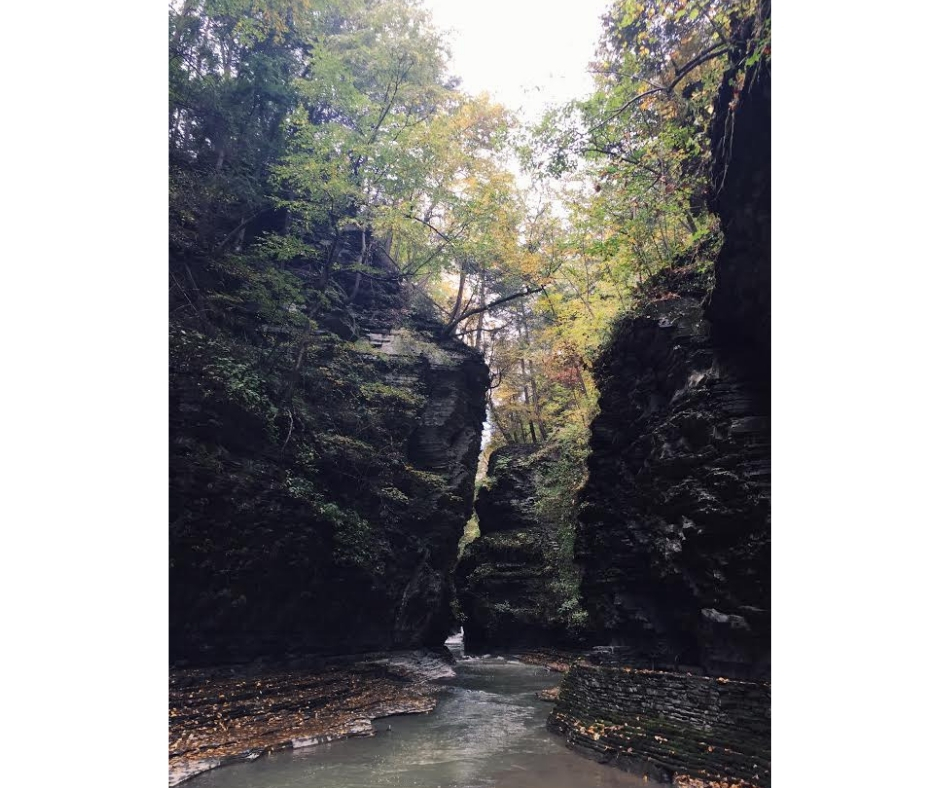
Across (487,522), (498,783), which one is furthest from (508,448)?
(498,783)

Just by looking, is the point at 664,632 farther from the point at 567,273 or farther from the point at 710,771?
the point at 567,273

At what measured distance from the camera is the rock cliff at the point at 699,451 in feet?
22.0

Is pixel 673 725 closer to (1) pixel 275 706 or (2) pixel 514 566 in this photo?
(1) pixel 275 706

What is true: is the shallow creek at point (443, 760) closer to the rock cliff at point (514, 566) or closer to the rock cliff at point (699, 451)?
the rock cliff at point (699, 451)

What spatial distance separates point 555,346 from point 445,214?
478 cm

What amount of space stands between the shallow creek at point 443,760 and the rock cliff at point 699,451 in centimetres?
228

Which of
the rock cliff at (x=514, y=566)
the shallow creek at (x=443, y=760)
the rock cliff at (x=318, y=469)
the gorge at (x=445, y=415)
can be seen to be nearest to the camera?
the shallow creek at (x=443, y=760)

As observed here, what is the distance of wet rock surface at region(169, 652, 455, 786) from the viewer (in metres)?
7.52

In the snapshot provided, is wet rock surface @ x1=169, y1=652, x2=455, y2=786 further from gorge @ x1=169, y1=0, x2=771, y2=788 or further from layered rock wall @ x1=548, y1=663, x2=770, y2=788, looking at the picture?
layered rock wall @ x1=548, y1=663, x2=770, y2=788

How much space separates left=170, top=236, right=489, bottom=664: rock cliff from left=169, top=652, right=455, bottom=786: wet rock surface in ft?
1.78

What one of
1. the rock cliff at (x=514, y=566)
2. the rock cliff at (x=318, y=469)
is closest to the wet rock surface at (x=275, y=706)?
the rock cliff at (x=318, y=469)

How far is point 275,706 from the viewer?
9.18 meters

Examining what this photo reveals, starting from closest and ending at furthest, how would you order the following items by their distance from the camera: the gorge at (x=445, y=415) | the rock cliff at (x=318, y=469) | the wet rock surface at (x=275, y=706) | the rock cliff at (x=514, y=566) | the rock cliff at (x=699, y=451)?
1. the rock cliff at (x=699, y=451)
2. the gorge at (x=445, y=415)
3. the wet rock surface at (x=275, y=706)
4. the rock cliff at (x=318, y=469)
5. the rock cliff at (x=514, y=566)

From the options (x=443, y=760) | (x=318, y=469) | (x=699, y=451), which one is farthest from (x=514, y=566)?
(x=699, y=451)
